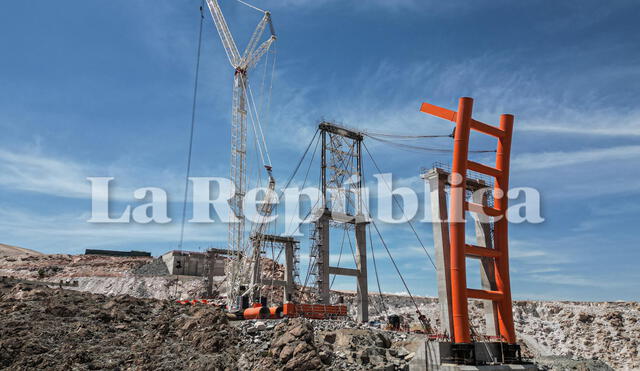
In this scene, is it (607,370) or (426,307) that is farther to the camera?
(426,307)

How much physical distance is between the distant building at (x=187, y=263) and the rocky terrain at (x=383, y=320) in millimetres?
2189

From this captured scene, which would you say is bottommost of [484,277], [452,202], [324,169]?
[484,277]

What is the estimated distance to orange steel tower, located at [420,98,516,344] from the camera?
28953 millimetres

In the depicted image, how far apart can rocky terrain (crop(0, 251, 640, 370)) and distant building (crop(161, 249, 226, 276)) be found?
219 cm

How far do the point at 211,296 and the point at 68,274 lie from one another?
30.3 m

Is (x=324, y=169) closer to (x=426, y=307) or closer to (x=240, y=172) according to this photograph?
(x=240, y=172)

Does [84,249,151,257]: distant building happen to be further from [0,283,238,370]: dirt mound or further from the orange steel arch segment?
the orange steel arch segment

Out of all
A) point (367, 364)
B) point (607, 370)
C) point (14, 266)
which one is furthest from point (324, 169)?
point (14, 266)

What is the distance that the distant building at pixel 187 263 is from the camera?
77.2 m

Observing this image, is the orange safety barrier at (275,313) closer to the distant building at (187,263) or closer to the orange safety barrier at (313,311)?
the orange safety barrier at (313,311)

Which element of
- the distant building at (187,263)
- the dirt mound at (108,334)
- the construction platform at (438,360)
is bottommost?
the construction platform at (438,360)

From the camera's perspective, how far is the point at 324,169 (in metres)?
45.7

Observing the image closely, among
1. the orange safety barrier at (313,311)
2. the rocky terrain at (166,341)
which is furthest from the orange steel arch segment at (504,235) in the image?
the orange safety barrier at (313,311)

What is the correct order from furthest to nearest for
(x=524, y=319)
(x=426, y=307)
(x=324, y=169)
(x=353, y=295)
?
(x=353, y=295) → (x=426, y=307) → (x=524, y=319) → (x=324, y=169)
